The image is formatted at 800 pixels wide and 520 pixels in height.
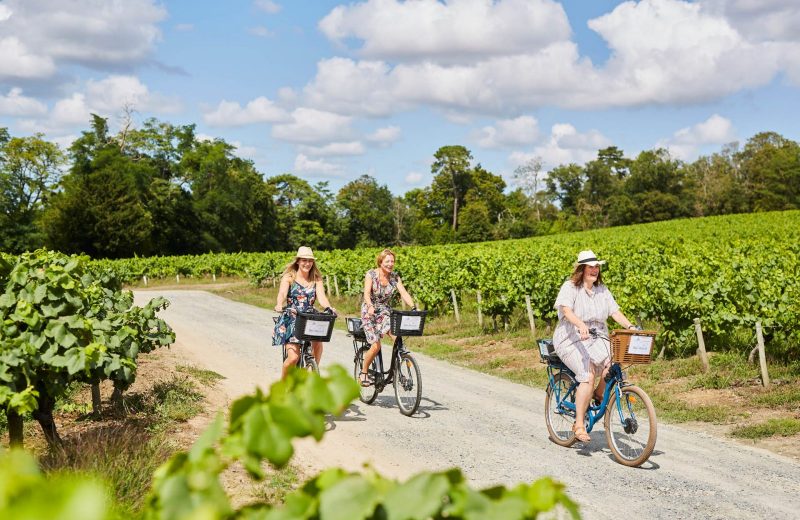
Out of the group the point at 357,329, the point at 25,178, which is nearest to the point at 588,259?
the point at 357,329

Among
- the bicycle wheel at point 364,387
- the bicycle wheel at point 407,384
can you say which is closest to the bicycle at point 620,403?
the bicycle wheel at point 407,384

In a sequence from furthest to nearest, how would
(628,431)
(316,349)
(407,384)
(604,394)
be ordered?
(407,384)
(316,349)
(604,394)
(628,431)

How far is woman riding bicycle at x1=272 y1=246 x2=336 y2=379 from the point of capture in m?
8.80

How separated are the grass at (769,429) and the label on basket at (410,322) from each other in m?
3.76

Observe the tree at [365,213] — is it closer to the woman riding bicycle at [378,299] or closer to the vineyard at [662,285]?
the vineyard at [662,285]

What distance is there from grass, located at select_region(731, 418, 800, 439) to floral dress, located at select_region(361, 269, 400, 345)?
4189 millimetres

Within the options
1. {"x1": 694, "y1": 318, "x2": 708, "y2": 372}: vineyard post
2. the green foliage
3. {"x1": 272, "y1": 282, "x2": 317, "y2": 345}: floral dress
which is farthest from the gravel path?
{"x1": 694, "y1": 318, "x2": 708, "y2": 372}: vineyard post

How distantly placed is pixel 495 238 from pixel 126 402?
83069 millimetres

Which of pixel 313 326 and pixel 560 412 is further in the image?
pixel 313 326

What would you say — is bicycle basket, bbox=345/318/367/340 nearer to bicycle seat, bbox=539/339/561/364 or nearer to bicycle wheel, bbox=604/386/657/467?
bicycle seat, bbox=539/339/561/364

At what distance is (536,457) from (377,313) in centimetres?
290

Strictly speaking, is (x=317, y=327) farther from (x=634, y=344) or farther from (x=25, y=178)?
(x=25, y=178)

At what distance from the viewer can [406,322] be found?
8844 millimetres

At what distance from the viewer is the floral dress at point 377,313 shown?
930 cm
